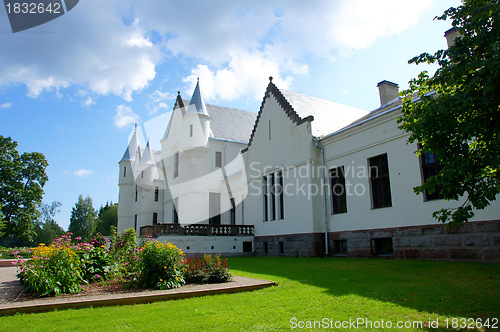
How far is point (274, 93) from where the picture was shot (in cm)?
2541

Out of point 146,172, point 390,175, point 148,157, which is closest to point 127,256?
point 390,175

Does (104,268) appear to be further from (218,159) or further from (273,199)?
(218,159)

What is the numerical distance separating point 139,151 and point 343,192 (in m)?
34.4

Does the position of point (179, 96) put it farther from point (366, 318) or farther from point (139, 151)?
point (366, 318)

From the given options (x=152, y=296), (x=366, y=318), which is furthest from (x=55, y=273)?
(x=366, y=318)

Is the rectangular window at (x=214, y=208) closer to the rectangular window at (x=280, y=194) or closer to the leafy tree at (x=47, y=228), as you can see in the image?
the rectangular window at (x=280, y=194)

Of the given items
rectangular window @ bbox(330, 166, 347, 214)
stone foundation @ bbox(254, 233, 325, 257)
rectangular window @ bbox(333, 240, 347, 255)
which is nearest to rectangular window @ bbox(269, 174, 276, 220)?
stone foundation @ bbox(254, 233, 325, 257)

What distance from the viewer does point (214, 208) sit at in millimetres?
32219

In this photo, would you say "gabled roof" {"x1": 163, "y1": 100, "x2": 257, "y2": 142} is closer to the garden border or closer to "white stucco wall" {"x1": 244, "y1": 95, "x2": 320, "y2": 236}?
"white stucco wall" {"x1": 244, "y1": 95, "x2": 320, "y2": 236}

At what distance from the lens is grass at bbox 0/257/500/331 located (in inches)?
236

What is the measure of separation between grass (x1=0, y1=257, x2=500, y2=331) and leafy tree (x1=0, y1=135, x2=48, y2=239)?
147 ft

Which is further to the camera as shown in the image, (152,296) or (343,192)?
(343,192)

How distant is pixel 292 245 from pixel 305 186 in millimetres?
4001

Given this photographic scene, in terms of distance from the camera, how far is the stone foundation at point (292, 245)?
20578 millimetres
